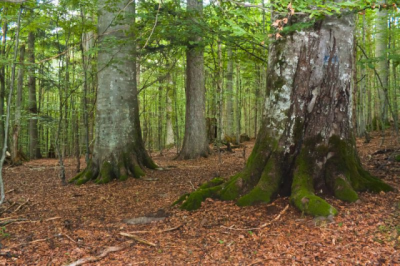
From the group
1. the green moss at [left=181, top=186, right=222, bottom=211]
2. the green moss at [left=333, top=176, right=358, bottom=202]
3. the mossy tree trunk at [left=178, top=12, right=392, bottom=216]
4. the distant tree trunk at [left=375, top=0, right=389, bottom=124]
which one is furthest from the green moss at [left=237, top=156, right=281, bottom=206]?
the distant tree trunk at [left=375, top=0, right=389, bottom=124]

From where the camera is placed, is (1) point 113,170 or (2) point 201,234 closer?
(2) point 201,234

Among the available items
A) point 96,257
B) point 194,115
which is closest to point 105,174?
point 96,257

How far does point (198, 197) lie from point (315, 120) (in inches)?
82.6

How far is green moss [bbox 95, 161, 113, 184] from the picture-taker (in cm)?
631

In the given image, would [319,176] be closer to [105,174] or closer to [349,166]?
[349,166]

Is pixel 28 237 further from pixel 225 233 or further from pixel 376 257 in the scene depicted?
pixel 376 257

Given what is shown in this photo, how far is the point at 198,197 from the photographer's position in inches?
165

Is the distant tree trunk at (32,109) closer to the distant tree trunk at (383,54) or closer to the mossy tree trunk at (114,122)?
the mossy tree trunk at (114,122)

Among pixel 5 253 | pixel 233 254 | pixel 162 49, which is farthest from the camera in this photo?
pixel 162 49

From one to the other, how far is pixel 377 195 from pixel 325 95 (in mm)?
1556

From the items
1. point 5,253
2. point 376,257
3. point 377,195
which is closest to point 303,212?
point 376,257

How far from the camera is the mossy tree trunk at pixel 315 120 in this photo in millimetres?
3713

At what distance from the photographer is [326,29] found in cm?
375

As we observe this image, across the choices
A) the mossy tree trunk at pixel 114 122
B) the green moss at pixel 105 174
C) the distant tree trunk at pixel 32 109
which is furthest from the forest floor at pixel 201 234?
the distant tree trunk at pixel 32 109
